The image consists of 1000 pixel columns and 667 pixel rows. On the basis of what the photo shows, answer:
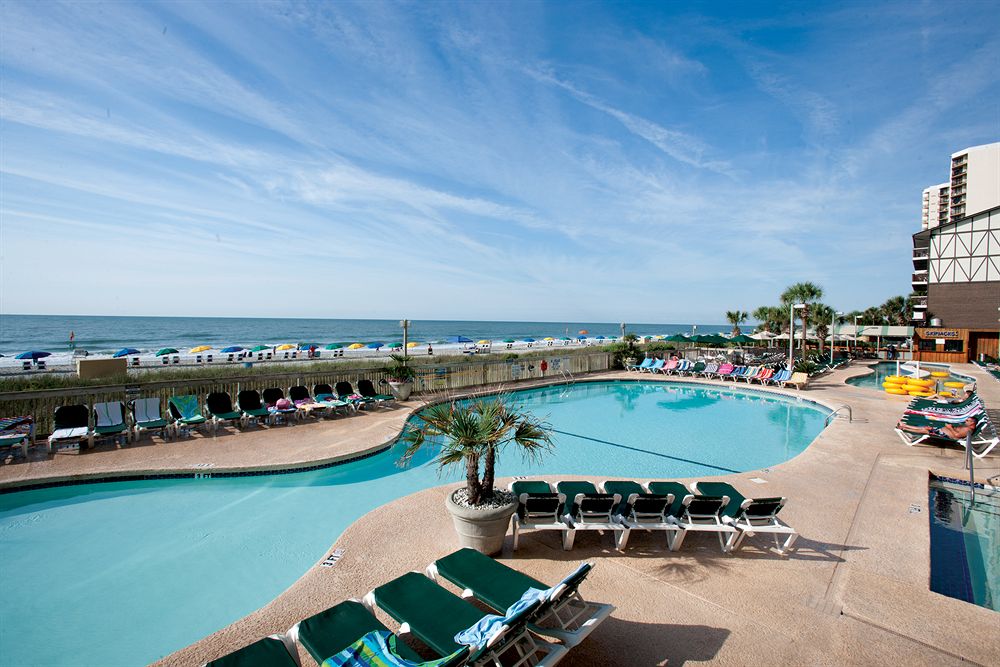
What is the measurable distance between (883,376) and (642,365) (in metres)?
12.8

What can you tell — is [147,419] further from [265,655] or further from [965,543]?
[965,543]

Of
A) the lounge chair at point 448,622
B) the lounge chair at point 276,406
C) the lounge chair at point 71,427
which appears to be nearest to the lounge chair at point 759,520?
the lounge chair at point 448,622

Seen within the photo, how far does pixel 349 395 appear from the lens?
38.0 feet

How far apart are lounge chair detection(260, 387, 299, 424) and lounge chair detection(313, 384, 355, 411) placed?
69 cm

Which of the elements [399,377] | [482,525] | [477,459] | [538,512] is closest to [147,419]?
[399,377]

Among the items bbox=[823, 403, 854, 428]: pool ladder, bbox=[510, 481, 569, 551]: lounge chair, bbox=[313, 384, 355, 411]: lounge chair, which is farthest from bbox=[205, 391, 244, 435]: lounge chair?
bbox=[823, 403, 854, 428]: pool ladder

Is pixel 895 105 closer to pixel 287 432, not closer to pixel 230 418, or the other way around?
pixel 287 432

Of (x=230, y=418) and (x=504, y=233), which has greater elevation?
(x=504, y=233)

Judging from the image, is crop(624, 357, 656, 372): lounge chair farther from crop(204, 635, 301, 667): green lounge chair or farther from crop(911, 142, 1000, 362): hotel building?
crop(911, 142, 1000, 362): hotel building

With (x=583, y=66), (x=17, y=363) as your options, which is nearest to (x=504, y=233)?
(x=583, y=66)

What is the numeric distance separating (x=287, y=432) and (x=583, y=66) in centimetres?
1169

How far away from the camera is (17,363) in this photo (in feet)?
90.6

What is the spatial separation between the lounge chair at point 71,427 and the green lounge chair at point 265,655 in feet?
26.0

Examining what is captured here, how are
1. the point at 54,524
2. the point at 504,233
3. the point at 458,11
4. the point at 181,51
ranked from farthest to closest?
the point at 504,233, the point at 458,11, the point at 181,51, the point at 54,524
